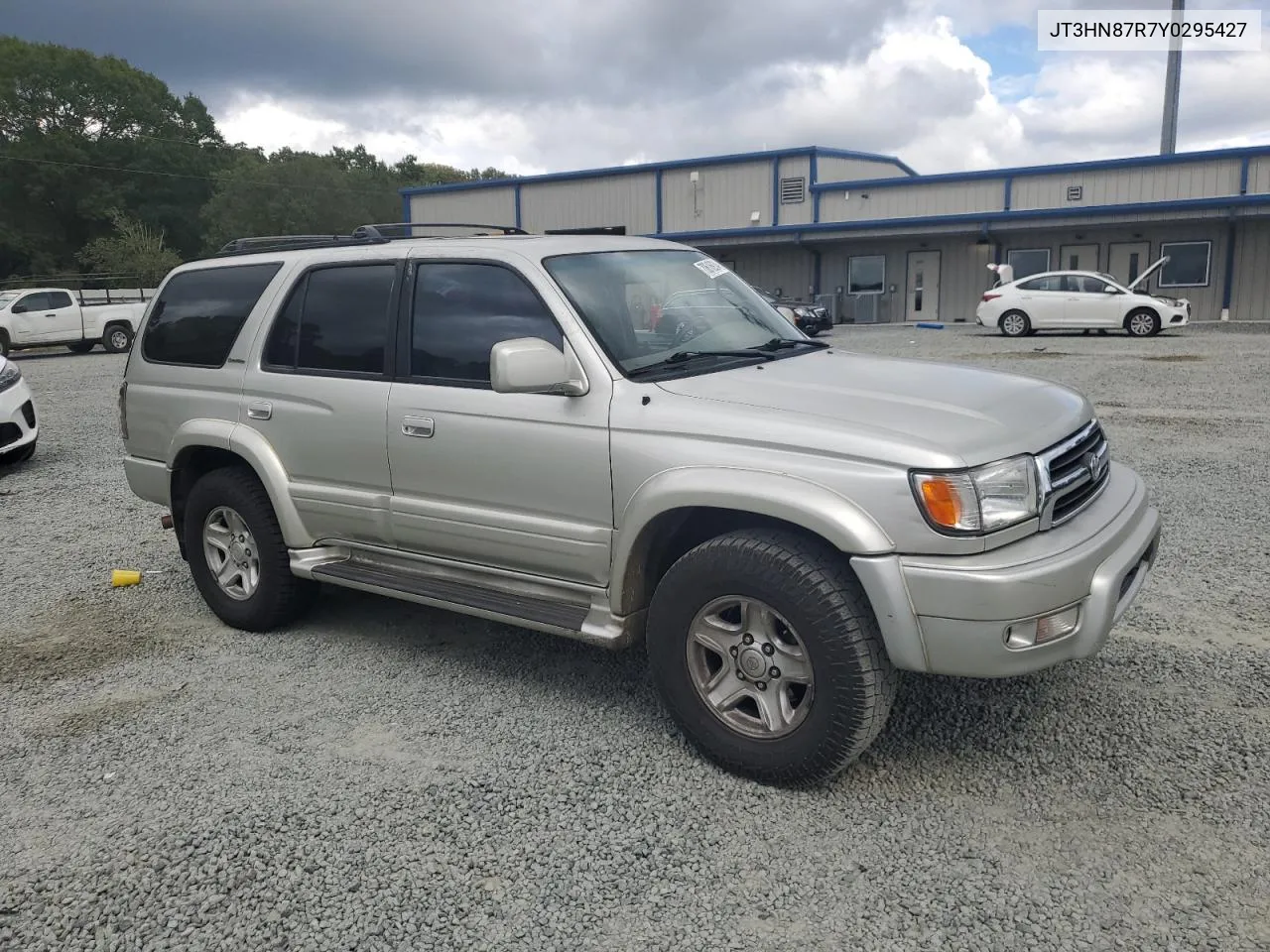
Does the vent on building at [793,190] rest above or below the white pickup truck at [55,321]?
above

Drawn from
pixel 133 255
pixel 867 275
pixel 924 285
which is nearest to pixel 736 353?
pixel 924 285

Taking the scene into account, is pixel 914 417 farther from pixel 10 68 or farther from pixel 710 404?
pixel 10 68

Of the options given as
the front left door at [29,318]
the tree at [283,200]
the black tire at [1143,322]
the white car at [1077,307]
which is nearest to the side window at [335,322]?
the white car at [1077,307]

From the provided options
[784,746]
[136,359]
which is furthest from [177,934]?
[136,359]

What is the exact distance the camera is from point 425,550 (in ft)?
14.2

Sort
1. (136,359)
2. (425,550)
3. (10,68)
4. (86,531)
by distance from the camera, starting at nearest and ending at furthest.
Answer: (425,550) < (136,359) < (86,531) < (10,68)

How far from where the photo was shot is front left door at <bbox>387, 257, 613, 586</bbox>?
375 centimetres

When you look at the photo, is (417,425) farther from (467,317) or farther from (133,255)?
(133,255)

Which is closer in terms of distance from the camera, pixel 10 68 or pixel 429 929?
pixel 429 929

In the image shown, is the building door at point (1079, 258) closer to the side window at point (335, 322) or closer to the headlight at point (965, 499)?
the side window at point (335, 322)

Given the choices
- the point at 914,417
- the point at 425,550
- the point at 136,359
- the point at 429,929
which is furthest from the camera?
the point at 136,359

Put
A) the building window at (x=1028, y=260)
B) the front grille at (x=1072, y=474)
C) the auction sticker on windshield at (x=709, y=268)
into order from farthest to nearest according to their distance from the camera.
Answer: the building window at (x=1028, y=260), the auction sticker on windshield at (x=709, y=268), the front grille at (x=1072, y=474)

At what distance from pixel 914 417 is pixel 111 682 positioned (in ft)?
12.0

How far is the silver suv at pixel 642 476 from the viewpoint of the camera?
3.10 metres
